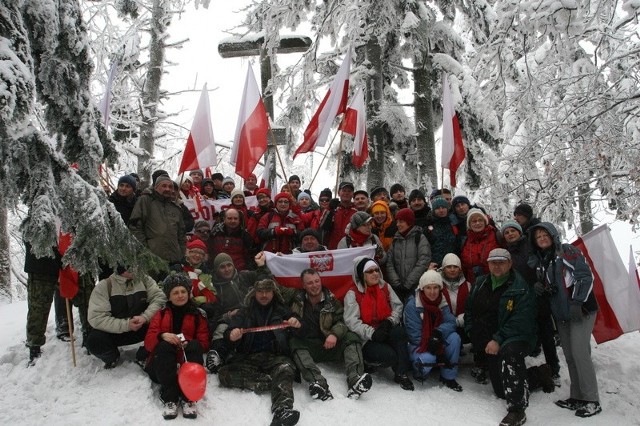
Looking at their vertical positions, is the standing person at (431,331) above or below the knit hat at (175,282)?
below

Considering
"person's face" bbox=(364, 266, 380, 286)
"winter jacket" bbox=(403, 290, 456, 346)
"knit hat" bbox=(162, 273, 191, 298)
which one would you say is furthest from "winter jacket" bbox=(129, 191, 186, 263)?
"winter jacket" bbox=(403, 290, 456, 346)

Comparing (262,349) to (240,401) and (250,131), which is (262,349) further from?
(250,131)

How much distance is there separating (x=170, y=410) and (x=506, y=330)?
12.2ft

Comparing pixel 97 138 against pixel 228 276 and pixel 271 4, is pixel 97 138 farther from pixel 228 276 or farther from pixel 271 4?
pixel 271 4

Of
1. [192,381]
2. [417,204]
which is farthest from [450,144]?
[192,381]

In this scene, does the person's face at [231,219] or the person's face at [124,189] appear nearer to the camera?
the person's face at [124,189]

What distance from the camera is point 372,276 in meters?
6.46

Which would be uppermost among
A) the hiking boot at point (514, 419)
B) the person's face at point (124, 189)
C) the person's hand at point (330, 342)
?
the person's face at point (124, 189)

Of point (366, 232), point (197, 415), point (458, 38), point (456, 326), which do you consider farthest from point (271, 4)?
point (197, 415)

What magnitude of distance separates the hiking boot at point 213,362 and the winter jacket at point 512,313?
305 cm

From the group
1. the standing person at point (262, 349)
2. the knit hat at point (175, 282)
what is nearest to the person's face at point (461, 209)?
the standing person at point (262, 349)

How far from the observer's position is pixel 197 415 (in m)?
5.02

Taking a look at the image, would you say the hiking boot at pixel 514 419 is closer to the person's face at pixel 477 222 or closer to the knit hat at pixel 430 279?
the knit hat at pixel 430 279

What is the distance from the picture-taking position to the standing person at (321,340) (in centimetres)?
568
